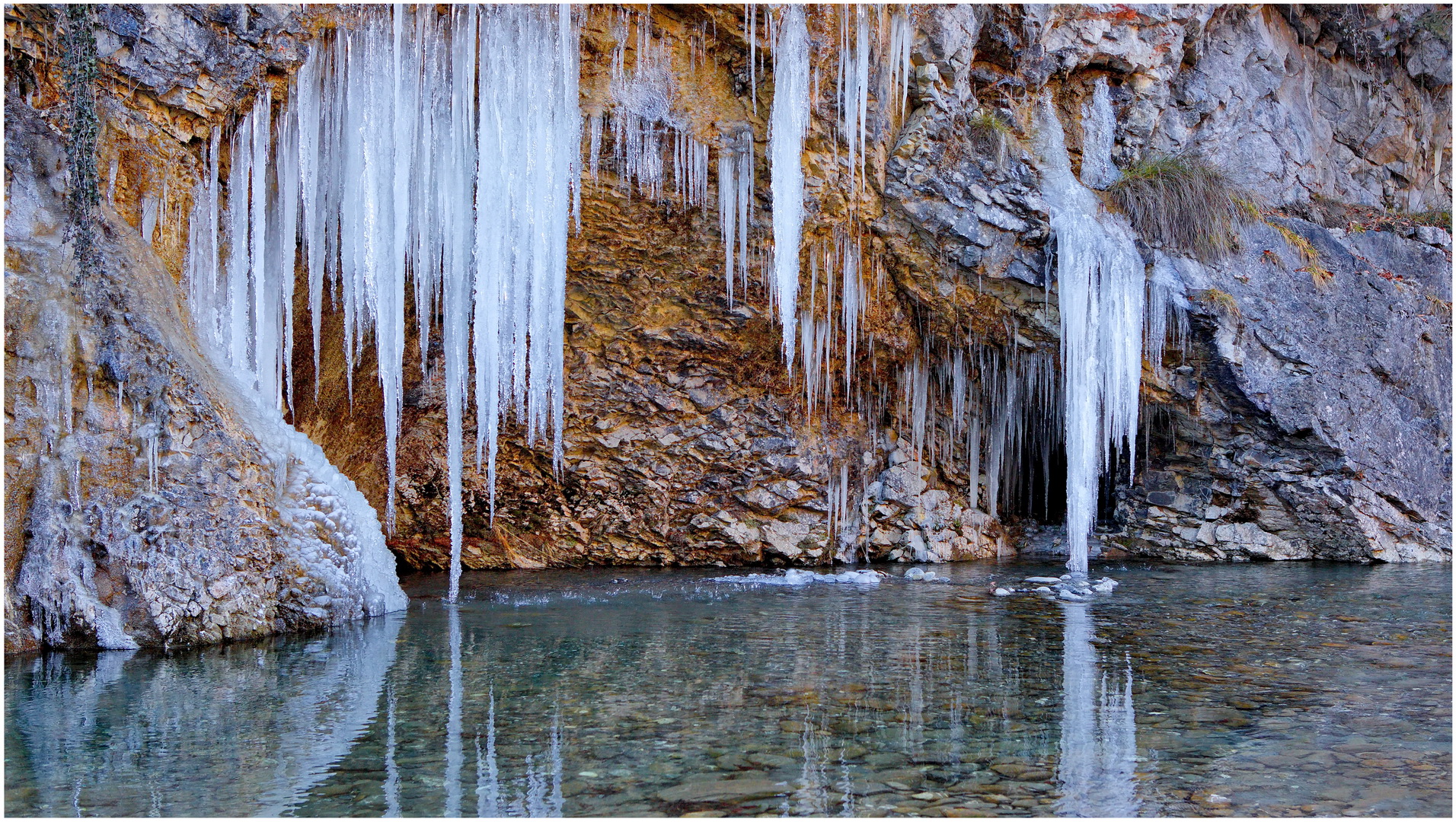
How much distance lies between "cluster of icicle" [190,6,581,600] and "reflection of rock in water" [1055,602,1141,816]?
504 cm

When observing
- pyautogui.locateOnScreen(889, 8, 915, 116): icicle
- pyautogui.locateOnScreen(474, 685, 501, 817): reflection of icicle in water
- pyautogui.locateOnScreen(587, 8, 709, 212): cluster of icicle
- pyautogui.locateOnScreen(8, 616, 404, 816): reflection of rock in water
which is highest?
pyautogui.locateOnScreen(889, 8, 915, 116): icicle

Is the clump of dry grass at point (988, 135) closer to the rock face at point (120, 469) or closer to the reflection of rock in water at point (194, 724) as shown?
the rock face at point (120, 469)

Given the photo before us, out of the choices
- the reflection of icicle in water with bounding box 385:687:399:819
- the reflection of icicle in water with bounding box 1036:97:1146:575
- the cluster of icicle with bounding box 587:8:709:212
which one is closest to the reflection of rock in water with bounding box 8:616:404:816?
the reflection of icicle in water with bounding box 385:687:399:819

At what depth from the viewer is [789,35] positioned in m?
8.98

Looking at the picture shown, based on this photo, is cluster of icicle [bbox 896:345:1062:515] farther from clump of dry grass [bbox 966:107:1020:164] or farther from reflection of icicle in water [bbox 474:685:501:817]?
reflection of icicle in water [bbox 474:685:501:817]

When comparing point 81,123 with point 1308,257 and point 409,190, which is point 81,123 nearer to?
point 409,190

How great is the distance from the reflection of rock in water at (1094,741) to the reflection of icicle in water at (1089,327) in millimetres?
4668

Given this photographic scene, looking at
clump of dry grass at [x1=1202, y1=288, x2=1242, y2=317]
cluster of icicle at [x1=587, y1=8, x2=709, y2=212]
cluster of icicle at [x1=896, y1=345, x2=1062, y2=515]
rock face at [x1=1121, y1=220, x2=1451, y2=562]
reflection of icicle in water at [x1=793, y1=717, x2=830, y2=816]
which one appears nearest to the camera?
reflection of icicle in water at [x1=793, y1=717, x2=830, y2=816]

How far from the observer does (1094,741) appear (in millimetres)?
4000

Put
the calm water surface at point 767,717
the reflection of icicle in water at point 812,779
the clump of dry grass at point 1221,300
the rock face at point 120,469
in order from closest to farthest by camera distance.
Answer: the reflection of icicle in water at point 812,779
the calm water surface at point 767,717
the rock face at point 120,469
the clump of dry grass at point 1221,300

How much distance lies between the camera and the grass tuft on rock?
424 inches

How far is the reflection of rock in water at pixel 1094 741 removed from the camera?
10.9 feet

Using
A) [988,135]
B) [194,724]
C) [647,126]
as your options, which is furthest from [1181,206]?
[194,724]

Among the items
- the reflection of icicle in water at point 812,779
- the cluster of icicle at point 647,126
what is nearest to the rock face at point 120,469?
the cluster of icicle at point 647,126
